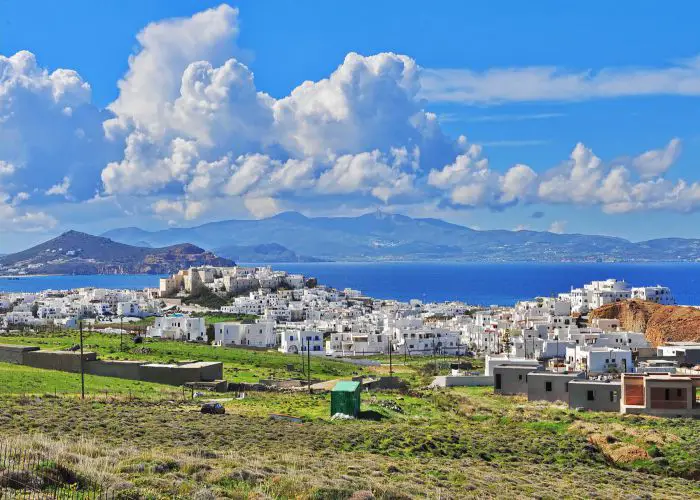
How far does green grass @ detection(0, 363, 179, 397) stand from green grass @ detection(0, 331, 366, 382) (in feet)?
22.9

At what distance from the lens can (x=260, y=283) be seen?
431 ft

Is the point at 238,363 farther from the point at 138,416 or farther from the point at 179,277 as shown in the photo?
the point at 179,277

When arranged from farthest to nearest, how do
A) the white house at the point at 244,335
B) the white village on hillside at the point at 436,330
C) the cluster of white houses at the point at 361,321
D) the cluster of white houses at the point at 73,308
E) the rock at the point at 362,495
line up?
the cluster of white houses at the point at 73,308 → the white house at the point at 244,335 → the cluster of white houses at the point at 361,321 → the white village on hillside at the point at 436,330 → the rock at the point at 362,495

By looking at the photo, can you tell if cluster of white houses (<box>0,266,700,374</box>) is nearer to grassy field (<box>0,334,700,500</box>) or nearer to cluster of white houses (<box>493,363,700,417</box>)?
cluster of white houses (<box>493,363,700,417</box>)

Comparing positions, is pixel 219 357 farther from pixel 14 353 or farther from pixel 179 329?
pixel 179 329

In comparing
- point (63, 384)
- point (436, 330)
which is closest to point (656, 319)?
point (436, 330)

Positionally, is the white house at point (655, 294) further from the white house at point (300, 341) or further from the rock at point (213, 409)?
the rock at point (213, 409)

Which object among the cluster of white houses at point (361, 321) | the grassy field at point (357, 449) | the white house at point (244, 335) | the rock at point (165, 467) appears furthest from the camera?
the white house at point (244, 335)

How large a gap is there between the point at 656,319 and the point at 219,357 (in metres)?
43.9

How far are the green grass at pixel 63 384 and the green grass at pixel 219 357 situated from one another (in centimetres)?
698

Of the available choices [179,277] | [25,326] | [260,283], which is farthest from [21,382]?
[179,277]

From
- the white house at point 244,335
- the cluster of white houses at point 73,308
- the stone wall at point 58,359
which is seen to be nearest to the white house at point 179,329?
the white house at point 244,335

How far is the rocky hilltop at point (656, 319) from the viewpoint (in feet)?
251

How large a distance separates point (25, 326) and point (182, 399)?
6271 cm
